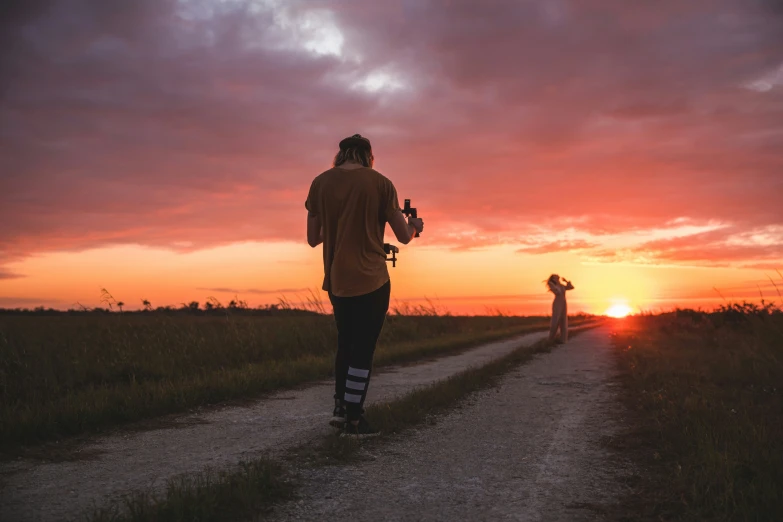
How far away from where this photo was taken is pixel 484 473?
152 inches

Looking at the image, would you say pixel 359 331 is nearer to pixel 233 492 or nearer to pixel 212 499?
pixel 233 492

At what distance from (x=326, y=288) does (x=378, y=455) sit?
1.53 m

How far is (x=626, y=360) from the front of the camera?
11.5m

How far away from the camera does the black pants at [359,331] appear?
485 cm

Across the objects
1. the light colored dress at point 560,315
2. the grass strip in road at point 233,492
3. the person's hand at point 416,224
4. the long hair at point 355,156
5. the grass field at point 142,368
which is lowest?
the grass strip in road at point 233,492

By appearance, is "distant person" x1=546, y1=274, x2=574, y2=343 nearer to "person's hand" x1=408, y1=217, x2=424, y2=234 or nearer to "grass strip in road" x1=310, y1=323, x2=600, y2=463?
"grass strip in road" x1=310, y1=323, x2=600, y2=463

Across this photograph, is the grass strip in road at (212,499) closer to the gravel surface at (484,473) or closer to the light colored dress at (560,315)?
the gravel surface at (484,473)

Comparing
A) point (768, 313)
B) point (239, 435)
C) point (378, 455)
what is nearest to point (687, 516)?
point (378, 455)

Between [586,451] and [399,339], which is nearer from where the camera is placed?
[586,451]

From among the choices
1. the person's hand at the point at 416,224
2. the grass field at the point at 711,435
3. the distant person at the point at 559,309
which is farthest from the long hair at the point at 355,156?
the distant person at the point at 559,309

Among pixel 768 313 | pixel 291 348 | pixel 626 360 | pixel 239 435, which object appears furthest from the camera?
pixel 291 348

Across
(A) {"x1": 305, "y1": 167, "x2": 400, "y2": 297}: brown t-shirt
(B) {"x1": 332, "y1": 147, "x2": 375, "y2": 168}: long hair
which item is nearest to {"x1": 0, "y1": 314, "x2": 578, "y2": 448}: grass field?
(A) {"x1": 305, "y1": 167, "x2": 400, "y2": 297}: brown t-shirt

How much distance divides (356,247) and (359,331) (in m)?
0.72

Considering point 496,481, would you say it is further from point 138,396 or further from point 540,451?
point 138,396
